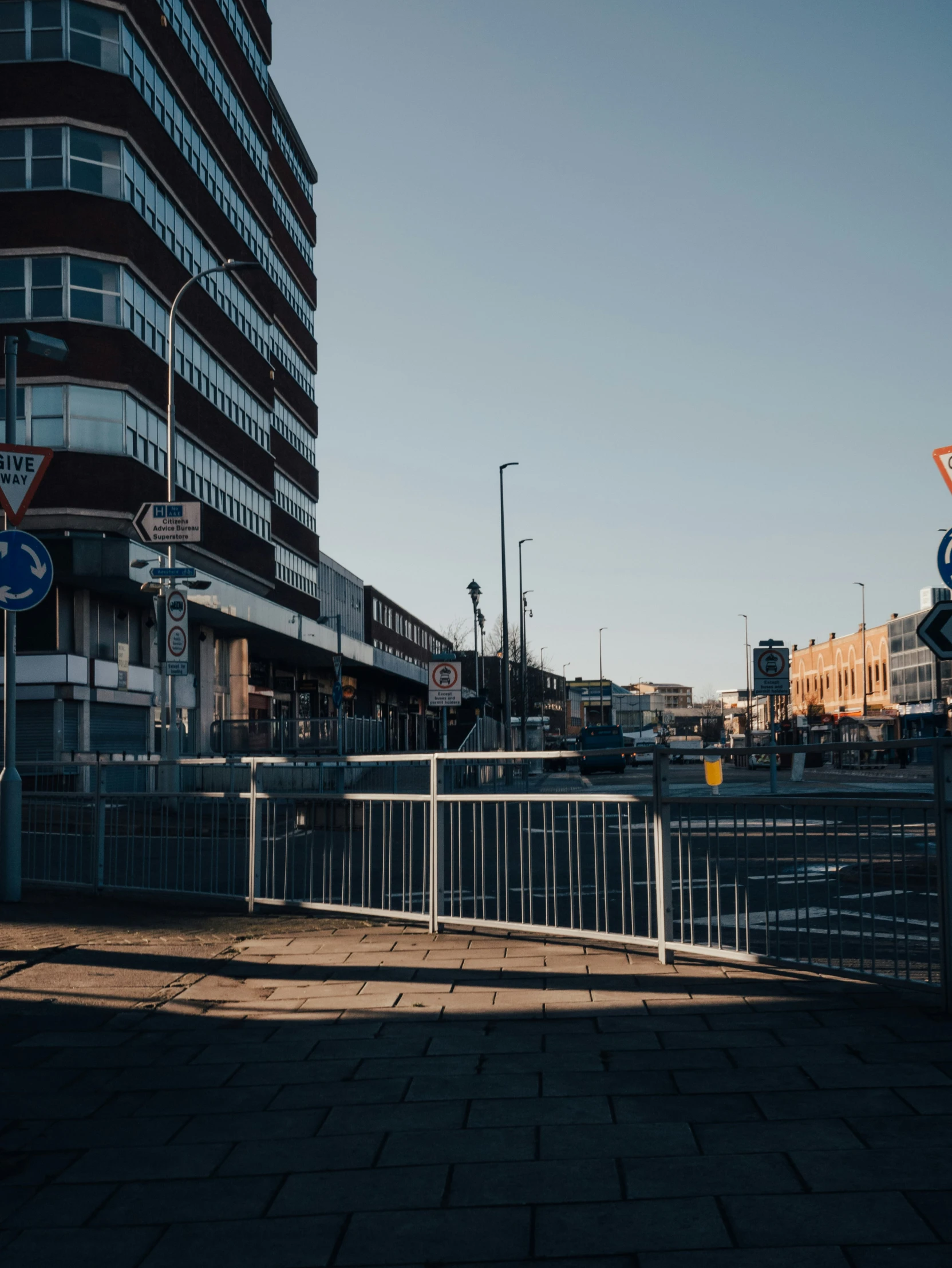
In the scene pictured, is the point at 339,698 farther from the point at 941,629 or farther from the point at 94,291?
the point at 941,629

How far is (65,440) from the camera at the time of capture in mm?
28234

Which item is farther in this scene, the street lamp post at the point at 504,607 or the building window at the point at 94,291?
the street lamp post at the point at 504,607

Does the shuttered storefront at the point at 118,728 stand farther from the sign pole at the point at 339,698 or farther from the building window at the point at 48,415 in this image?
the building window at the point at 48,415

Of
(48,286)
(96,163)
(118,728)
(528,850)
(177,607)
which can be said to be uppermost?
(96,163)

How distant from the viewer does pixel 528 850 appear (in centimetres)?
838

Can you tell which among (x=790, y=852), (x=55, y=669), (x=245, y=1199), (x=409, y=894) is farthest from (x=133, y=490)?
(x=245, y=1199)

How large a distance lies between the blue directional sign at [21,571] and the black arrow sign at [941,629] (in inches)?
349

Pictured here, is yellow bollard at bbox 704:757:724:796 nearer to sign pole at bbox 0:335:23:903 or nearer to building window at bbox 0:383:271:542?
sign pole at bbox 0:335:23:903

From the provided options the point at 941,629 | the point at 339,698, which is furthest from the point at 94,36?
the point at 941,629

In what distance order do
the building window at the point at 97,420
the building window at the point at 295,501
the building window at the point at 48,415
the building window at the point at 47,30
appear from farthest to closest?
the building window at the point at 295,501
the building window at the point at 47,30
the building window at the point at 97,420
the building window at the point at 48,415

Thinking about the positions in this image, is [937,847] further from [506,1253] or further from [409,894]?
[409,894]

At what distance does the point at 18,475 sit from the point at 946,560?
316 inches

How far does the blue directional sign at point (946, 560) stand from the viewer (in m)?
10.5

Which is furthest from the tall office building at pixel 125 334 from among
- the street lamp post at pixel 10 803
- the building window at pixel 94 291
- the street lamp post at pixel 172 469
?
the street lamp post at pixel 10 803
